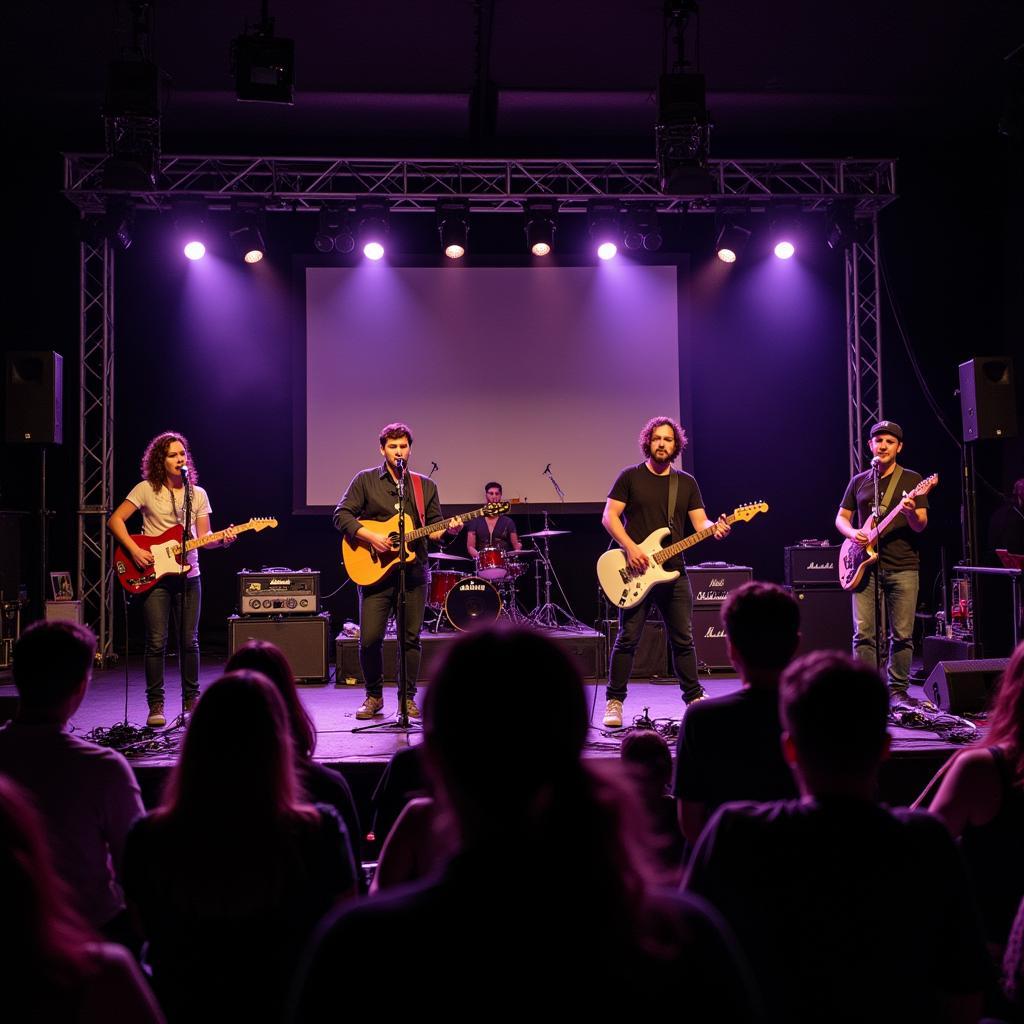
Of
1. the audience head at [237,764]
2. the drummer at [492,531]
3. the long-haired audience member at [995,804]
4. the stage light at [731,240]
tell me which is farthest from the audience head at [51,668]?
the stage light at [731,240]

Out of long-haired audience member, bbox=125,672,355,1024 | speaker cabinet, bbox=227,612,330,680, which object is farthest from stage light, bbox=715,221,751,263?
long-haired audience member, bbox=125,672,355,1024

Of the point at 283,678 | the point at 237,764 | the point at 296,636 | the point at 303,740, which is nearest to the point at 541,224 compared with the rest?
the point at 296,636

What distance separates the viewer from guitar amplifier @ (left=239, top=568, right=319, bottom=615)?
9.62 m

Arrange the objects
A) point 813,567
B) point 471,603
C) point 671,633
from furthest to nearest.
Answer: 1. point 813,567
2. point 471,603
3. point 671,633

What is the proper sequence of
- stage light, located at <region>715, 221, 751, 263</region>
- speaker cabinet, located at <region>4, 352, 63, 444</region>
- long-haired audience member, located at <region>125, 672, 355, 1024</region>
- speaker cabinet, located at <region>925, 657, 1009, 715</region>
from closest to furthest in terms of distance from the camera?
1. long-haired audience member, located at <region>125, 672, 355, 1024</region>
2. speaker cabinet, located at <region>925, 657, 1009, 715</region>
3. speaker cabinet, located at <region>4, 352, 63, 444</region>
4. stage light, located at <region>715, 221, 751, 263</region>

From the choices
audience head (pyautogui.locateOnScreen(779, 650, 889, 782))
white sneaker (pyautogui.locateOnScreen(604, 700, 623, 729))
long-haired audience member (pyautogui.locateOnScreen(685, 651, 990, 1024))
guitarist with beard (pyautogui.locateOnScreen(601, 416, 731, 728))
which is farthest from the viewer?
guitarist with beard (pyautogui.locateOnScreen(601, 416, 731, 728))

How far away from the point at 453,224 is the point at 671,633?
5506mm

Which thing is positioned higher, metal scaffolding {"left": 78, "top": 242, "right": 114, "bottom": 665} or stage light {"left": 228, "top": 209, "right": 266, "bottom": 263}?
stage light {"left": 228, "top": 209, "right": 266, "bottom": 263}

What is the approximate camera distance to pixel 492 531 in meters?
11.3

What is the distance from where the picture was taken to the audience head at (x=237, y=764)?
81.9 inches

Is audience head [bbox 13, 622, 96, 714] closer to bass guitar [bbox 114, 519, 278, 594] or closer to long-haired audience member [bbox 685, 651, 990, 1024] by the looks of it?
long-haired audience member [bbox 685, 651, 990, 1024]

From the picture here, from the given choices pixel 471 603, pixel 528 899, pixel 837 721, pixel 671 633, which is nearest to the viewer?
pixel 528 899

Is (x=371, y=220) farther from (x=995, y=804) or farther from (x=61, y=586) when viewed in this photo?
(x=995, y=804)

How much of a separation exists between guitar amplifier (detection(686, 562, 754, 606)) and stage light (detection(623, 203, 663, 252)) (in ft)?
11.4
